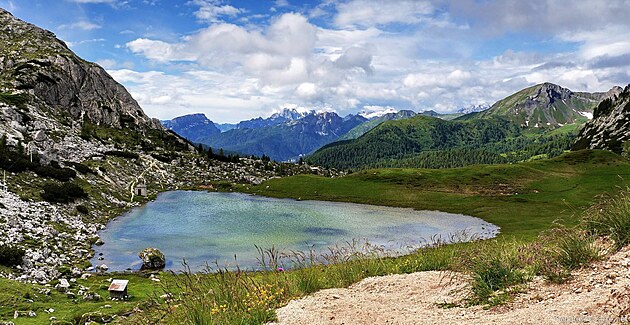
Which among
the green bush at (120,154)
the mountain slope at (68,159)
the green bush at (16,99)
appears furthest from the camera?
the green bush at (120,154)

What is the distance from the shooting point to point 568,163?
133500mm

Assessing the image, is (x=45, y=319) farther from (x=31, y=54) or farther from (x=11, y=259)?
(x=31, y=54)

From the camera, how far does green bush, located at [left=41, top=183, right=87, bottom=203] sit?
1976 inches

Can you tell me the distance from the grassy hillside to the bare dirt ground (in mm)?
66132

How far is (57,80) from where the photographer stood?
13800cm

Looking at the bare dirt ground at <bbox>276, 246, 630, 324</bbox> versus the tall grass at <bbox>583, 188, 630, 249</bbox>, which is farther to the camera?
the tall grass at <bbox>583, 188, 630, 249</bbox>

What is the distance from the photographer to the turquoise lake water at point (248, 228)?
42.3m

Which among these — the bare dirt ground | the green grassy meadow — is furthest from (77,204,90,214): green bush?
the bare dirt ground

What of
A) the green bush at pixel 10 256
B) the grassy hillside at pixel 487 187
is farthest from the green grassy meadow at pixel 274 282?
the grassy hillside at pixel 487 187

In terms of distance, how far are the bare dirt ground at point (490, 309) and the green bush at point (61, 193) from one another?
167 ft

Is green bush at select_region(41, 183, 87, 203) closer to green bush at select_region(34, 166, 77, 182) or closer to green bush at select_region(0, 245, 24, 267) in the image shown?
green bush at select_region(34, 166, 77, 182)

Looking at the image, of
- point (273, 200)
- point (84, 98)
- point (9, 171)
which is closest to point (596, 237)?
point (9, 171)

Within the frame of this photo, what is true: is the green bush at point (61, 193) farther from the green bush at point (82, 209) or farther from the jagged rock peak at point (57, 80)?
the jagged rock peak at point (57, 80)

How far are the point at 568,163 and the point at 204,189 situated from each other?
120924 mm
